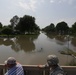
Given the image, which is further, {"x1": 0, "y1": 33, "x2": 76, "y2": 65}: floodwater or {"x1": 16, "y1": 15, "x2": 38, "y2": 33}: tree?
{"x1": 16, "y1": 15, "x2": 38, "y2": 33}: tree

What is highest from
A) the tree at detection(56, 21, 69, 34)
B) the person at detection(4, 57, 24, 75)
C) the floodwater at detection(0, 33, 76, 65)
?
the tree at detection(56, 21, 69, 34)

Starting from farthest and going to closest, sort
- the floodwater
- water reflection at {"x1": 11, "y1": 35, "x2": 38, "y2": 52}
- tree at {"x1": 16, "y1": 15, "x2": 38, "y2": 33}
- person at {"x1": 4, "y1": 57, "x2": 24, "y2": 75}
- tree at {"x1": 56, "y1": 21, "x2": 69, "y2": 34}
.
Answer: tree at {"x1": 56, "y1": 21, "x2": 69, "y2": 34}, tree at {"x1": 16, "y1": 15, "x2": 38, "y2": 33}, water reflection at {"x1": 11, "y1": 35, "x2": 38, "y2": 52}, the floodwater, person at {"x1": 4, "y1": 57, "x2": 24, "y2": 75}

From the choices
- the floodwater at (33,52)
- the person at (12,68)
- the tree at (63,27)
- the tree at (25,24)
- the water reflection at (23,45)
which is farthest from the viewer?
the tree at (63,27)

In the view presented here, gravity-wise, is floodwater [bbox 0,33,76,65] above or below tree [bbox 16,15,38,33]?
below

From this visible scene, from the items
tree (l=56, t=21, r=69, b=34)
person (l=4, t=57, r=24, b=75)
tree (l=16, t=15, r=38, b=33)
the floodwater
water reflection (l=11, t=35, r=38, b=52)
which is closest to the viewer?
person (l=4, t=57, r=24, b=75)

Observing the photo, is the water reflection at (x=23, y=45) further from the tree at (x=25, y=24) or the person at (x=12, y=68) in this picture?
the tree at (x=25, y=24)

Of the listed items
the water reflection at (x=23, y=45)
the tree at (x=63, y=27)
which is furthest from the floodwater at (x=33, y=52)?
the tree at (x=63, y=27)

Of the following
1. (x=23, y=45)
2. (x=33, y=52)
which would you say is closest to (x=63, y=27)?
(x=23, y=45)

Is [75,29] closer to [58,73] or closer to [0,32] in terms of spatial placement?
[0,32]

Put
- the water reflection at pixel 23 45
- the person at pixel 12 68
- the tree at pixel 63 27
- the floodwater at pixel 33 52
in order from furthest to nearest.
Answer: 1. the tree at pixel 63 27
2. the water reflection at pixel 23 45
3. the floodwater at pixel 33 52
4. the person at pixel 12 68

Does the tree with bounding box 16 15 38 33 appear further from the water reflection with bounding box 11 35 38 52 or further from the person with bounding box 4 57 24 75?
the person with bounding box 4 57 24 75

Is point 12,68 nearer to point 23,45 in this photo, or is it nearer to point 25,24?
point 23,45

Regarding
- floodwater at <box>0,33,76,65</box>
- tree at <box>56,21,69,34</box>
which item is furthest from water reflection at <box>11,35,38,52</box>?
tree at <box>56,21,69,34</box>

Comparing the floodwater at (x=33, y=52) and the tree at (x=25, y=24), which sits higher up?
the tree at (x=25, y=24)
